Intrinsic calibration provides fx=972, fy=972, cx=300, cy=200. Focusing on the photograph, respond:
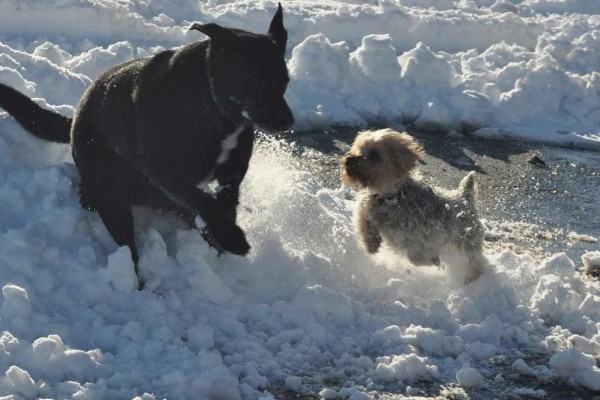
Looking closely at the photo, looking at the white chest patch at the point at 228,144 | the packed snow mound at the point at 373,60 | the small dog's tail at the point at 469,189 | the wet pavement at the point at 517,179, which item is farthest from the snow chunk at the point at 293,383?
the packed snow mound at the point at 373,60

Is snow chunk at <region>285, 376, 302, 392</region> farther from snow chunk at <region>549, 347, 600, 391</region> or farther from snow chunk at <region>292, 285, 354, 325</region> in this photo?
snow chunk at <region>549, 347, 600, 391</region>

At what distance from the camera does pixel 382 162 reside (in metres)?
7.00

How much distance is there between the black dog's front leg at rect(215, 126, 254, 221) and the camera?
6172 mm

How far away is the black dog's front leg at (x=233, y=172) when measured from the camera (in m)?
6.17

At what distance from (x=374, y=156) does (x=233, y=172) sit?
48.9 inches

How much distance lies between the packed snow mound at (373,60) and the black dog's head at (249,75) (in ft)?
8.56

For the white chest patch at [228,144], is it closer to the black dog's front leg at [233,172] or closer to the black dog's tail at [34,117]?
A: the black dog's front leg at [233,172]

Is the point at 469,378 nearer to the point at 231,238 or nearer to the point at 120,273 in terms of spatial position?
the point at 231,238

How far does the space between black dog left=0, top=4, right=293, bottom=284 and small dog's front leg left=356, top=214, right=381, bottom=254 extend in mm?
1176

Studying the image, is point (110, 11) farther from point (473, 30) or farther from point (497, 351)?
point (497, 351)

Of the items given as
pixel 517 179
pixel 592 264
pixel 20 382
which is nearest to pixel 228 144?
pixel 20 382

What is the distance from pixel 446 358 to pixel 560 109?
738 cm

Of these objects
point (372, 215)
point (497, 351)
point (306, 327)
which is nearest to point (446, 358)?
point (497, 351)

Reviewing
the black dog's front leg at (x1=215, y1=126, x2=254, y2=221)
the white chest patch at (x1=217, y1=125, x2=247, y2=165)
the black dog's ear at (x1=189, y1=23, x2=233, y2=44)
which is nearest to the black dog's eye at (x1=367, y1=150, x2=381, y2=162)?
the black dog's front leg at (x1=215, y1=126, x2=254, y2=221)
